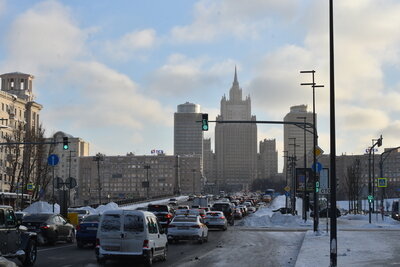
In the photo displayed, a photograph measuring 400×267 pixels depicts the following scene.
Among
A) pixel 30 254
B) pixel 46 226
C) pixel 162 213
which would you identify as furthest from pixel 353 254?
pixel 162 213

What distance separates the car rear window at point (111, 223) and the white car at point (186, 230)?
1092 cm

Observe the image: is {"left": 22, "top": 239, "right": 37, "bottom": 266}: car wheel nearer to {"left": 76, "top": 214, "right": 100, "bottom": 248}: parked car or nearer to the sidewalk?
{"left": 76, "top": 214, "right": 100, "bottom": 248}: parked car

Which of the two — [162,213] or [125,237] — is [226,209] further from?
[125,237]

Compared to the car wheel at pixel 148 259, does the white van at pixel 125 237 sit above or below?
above

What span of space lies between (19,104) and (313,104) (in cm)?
12001

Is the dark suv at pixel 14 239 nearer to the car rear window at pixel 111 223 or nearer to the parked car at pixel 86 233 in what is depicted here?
the car rear window at pixel 111 223

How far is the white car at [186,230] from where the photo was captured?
29203 millimetres

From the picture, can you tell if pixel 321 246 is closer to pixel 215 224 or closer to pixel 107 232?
pixel 107 232

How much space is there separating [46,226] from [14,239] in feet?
30.5

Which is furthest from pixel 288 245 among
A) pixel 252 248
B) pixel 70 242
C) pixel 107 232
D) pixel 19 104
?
pixel 19 104

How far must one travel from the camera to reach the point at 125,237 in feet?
59.8

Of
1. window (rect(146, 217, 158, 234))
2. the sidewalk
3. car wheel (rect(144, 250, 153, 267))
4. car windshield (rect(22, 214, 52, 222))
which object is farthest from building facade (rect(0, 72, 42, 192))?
car wheel (rect(144, 250, 153, 267))

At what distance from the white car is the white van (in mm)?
10601

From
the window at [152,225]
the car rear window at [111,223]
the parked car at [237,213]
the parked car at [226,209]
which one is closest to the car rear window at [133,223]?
the car rear window at [111,223]
